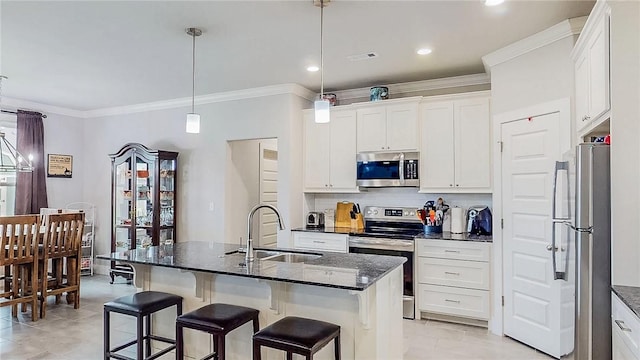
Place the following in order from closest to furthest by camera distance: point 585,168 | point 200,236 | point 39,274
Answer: point 585,168
point 39,274
point 200,236

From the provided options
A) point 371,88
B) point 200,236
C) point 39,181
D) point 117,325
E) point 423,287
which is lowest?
point 117,325

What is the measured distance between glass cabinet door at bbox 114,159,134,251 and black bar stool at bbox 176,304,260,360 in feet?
12.8

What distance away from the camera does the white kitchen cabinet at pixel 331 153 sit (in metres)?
4.95

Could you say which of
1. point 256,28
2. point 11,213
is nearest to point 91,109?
point 11,213

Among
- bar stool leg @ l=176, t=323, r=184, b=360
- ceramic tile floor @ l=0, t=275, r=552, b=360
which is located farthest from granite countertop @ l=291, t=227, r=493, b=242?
bar stool leg @ l=176, t=323, r=184, b=360

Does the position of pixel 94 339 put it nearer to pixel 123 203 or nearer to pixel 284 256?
pixel 284 256

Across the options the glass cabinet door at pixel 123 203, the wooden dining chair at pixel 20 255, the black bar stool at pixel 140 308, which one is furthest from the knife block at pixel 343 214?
the wooden dining chair at pixel 20 255

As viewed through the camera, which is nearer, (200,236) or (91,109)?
(200,236)

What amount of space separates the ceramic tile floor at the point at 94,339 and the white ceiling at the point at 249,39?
2648 mm

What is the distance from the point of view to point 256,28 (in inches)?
128

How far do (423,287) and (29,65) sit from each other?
4725 millimetres

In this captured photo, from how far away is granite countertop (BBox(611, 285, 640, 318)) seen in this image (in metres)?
1.74

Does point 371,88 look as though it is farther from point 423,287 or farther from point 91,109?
point 91,109

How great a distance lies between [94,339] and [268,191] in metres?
3.28
